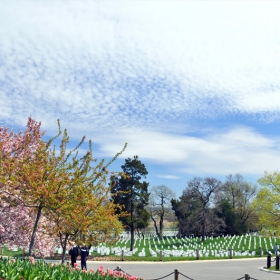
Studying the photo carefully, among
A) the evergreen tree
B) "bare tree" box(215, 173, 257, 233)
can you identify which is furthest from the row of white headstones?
"bare tree" box(215, 173, 257, 233)

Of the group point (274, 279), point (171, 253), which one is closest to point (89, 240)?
point (274, 279)

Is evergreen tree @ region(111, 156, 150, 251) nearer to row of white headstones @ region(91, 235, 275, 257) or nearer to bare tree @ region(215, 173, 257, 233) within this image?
row of white headstones @ region(91, 235, 275, 257)

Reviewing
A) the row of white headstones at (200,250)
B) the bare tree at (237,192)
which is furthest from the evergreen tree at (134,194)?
the bare tree at (237,192)

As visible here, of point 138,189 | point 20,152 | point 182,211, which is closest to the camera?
point 20,152

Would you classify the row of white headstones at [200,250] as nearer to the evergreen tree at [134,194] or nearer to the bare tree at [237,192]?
the evergreen tree at [134,194]

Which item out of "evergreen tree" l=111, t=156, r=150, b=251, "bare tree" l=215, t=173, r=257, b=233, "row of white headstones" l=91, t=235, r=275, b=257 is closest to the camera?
"row of white headstones" l=91, t=235, r=275, b=257

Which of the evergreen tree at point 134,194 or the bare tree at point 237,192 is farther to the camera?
the bare tree at point 237,192

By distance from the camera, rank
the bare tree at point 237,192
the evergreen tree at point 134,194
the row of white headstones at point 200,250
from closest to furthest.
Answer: the row of white headstones at point 200,250 → the evergreen tree at point 134,194 → the bare tree at point 237,192

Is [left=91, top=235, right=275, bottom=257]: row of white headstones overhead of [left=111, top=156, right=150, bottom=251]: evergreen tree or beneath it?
beneath

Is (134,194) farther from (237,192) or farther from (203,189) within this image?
(237,192)

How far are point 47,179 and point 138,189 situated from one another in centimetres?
3006

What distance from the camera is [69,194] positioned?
1151cm

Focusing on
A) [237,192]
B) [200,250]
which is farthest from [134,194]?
[237,192]

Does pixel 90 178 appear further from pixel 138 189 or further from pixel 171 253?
pixel 138 189
